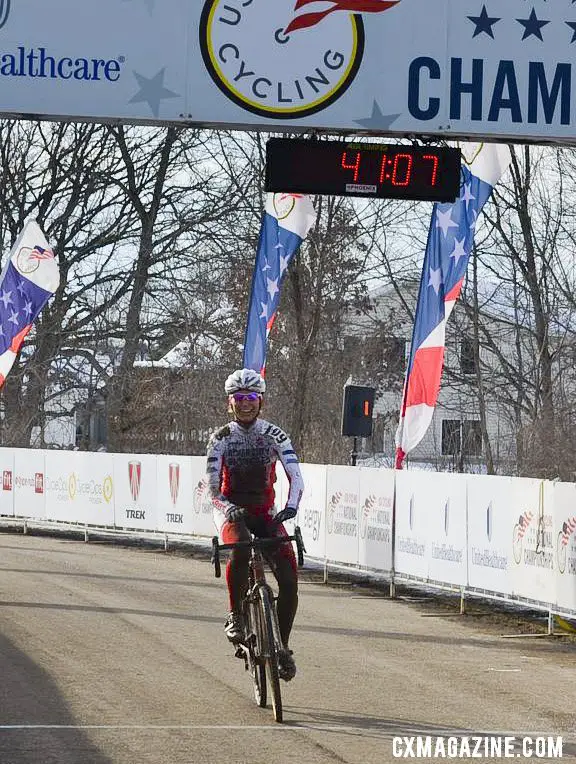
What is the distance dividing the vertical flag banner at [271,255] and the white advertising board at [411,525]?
3709mm

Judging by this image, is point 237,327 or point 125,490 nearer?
point 125,490

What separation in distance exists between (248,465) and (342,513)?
977 cm

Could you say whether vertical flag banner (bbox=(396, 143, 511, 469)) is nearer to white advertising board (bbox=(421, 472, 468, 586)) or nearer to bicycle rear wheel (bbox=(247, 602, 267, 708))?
white advertising board (bbox=(421, 472, 468, 586))

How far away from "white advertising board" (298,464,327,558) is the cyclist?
10.1 meters

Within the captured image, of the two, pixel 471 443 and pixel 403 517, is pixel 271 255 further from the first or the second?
pixel 471 443

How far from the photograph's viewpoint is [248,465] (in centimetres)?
956

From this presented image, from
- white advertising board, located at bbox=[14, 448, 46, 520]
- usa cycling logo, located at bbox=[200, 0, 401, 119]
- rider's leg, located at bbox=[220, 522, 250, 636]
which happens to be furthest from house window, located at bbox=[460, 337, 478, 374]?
rider's leg, located at bbox=[220, 522, 250, 636]

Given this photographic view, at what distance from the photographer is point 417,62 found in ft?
43.5

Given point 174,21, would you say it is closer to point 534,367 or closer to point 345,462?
point 345,462

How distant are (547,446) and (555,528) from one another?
52.2 feet

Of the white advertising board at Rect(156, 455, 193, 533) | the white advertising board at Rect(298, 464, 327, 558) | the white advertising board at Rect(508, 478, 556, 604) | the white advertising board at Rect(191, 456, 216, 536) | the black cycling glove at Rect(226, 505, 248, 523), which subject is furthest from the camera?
the white advertising board at Rect(156, 455, 193, 533)

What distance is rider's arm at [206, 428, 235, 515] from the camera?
31.1ft

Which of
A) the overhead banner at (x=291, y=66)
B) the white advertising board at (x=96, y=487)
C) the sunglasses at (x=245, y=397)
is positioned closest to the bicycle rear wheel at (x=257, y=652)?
the sunglasses at (x=245, y=397)

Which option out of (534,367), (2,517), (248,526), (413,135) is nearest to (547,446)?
(534,367)
